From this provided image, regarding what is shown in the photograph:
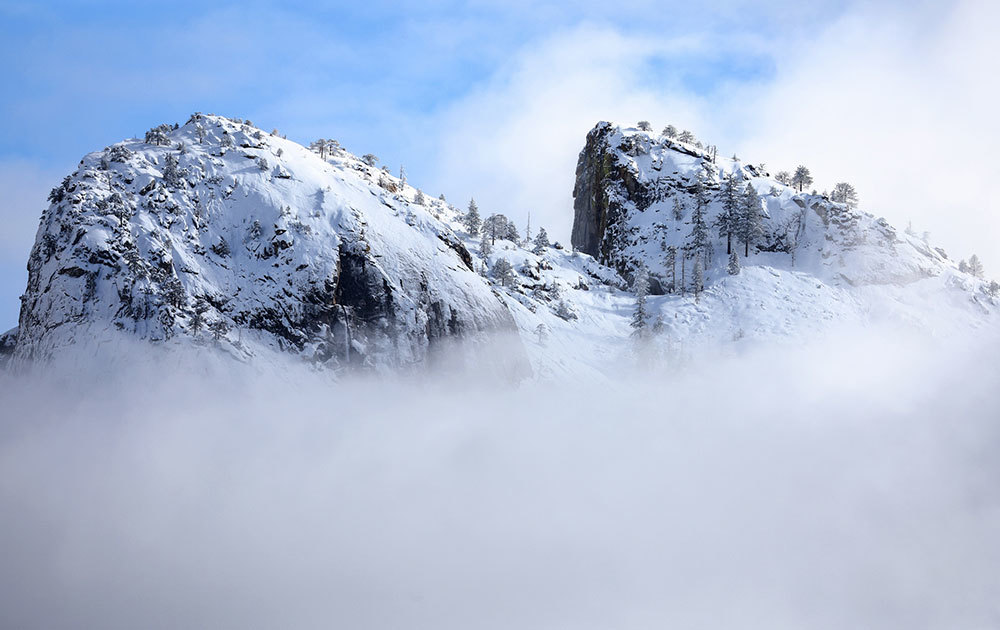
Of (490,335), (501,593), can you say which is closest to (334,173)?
(490,335)

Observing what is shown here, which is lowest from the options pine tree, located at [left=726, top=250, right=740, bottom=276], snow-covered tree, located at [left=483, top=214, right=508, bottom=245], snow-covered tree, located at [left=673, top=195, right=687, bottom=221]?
pine tree, located at [left=726, top=250, right=740, bottom=276]

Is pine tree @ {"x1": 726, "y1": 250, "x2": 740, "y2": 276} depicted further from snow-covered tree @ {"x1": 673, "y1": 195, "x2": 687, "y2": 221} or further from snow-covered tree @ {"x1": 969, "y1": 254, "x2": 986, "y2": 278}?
snow-covered tree @ {"x1": 969, "y1": 254, "x2": 986, "y2": 278}

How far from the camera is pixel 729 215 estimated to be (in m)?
101

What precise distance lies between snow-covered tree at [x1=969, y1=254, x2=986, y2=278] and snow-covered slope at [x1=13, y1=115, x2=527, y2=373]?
89.8 m

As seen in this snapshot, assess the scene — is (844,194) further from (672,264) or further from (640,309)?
(640,309)

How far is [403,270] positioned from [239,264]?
16172 mm

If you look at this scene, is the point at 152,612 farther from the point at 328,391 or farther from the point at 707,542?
the point at 707,542

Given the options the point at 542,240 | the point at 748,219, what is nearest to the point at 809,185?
the point at 748,219

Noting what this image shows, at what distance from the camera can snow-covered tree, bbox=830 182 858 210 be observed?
11181 cm

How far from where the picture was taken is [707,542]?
93.8m

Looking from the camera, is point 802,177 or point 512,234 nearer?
point 512,234

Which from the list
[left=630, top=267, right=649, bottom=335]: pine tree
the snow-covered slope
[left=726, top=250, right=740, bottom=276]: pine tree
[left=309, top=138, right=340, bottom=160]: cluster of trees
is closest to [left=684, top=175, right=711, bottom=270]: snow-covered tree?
[left=726, top=250, right=740, bottom=276]: pine tree

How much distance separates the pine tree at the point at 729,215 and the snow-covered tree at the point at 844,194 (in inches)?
887

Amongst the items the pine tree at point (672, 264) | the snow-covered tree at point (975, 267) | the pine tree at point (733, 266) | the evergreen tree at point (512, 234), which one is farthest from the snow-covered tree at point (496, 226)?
the snow-covered tree at point (975, 267)
